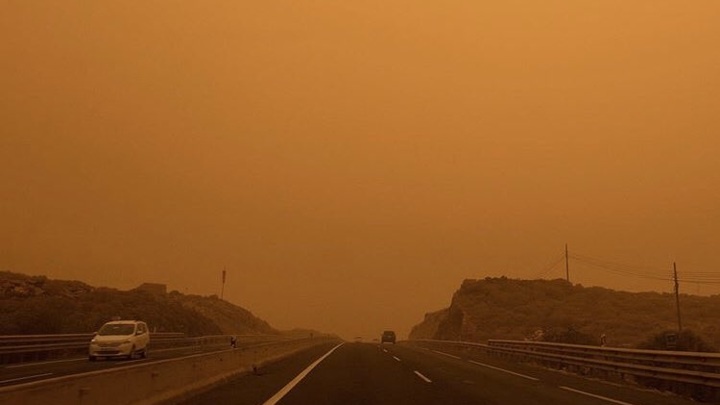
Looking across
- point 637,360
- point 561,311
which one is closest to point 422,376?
point 637,360

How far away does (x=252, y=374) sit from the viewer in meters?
22.3

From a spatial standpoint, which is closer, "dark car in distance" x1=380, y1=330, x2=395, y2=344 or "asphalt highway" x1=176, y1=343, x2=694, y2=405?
"asphalt highway" x1=176, y1=343, x2=694, y2=405

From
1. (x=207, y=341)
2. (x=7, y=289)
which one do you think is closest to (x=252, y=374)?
(x=207, y=341)

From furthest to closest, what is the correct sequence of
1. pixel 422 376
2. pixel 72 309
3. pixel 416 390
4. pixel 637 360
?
pixel 72 309 < pixel 422 376 < pixel 637 360 < pixel 416 390

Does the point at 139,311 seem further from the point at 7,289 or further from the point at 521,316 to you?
the point at 521,316

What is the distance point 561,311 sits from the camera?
9425 centimetres

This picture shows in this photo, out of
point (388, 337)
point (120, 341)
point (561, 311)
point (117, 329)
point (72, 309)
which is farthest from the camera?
point (561, 311)

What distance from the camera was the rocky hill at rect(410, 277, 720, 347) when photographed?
80513 mm

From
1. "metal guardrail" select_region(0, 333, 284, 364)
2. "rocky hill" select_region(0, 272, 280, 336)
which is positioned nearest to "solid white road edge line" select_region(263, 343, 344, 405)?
"metal guardrail" select_region(0, 333, 284, 364)

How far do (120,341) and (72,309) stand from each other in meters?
34.9

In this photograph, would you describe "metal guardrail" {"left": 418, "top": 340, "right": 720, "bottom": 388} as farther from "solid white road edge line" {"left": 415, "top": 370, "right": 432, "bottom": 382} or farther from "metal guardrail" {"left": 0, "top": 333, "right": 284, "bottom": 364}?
"metal guardrail" {"left": 0, "top": 333, "right": 284, "bottom": 364}

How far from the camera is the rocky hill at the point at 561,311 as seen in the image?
3170 inches

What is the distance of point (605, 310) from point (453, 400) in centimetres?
8640

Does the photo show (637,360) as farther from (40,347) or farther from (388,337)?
(388,337)
